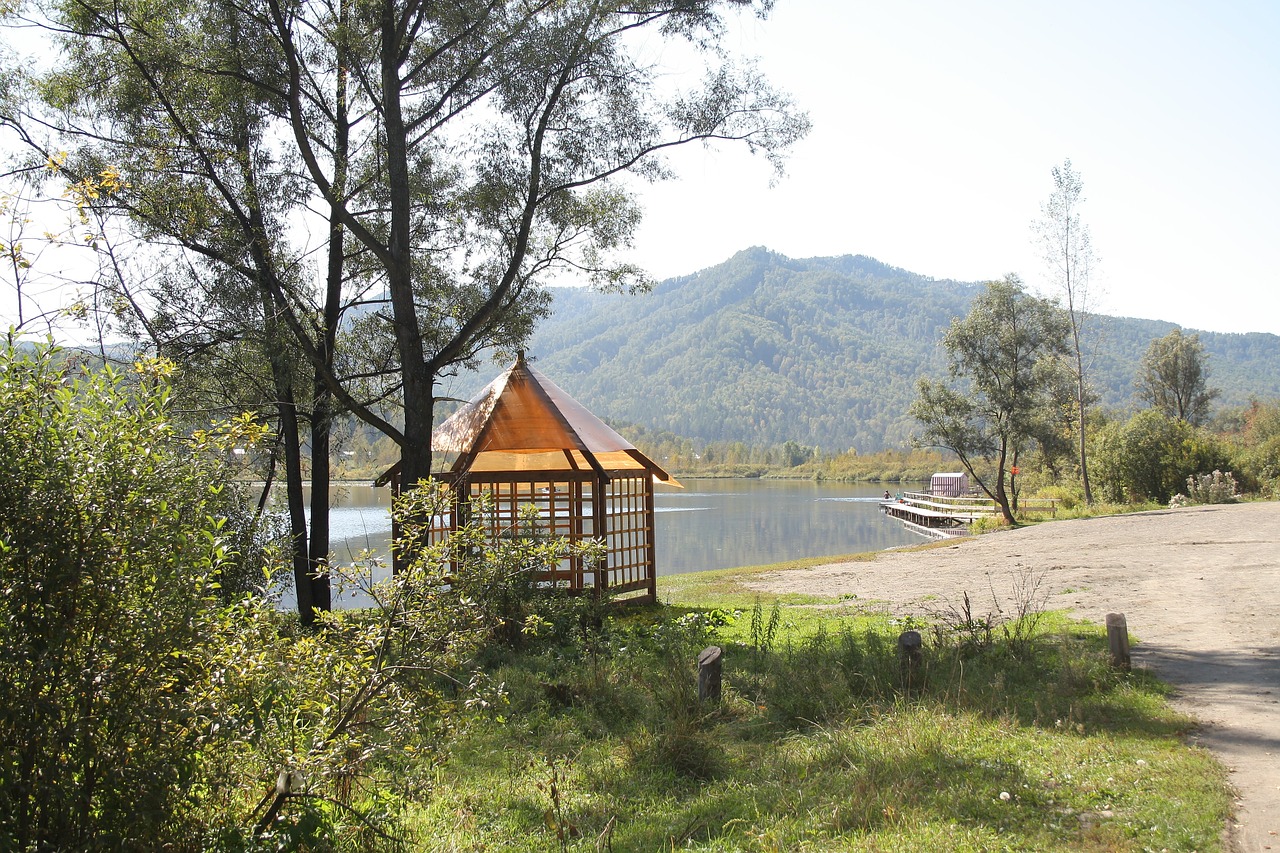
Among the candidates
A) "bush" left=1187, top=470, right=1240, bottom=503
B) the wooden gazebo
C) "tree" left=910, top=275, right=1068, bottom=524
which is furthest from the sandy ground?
"tree" left=910, top=275, right=1068, bottom=524

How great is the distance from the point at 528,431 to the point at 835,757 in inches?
314

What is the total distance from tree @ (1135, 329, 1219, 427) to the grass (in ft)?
182

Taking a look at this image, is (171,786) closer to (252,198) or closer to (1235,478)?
(252,198)

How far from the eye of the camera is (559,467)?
1394cm

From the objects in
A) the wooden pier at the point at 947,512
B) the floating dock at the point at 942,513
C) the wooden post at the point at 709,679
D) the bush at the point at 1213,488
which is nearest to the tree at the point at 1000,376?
the wooden pier at the point at 947,512

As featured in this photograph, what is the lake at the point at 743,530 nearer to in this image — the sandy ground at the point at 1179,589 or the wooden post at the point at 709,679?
the sandy ground at the point at 1179,589

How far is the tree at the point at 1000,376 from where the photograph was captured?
1184 inches

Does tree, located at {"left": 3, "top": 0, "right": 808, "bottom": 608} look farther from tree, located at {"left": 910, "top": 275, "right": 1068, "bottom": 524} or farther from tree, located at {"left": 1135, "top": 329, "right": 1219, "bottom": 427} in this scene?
tree, located at {"left": 1135, "top": 329, "right": 1219, "bottom": 427}

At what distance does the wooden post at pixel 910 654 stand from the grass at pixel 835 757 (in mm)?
53

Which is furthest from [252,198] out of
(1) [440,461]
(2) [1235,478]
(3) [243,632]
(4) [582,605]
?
(2) [1235,478]

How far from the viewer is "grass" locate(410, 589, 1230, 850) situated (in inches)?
164

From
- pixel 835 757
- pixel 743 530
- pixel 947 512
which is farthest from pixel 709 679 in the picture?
pixel 743 530

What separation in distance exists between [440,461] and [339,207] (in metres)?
4.73

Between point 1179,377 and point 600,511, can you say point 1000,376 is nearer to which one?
point 600,511
